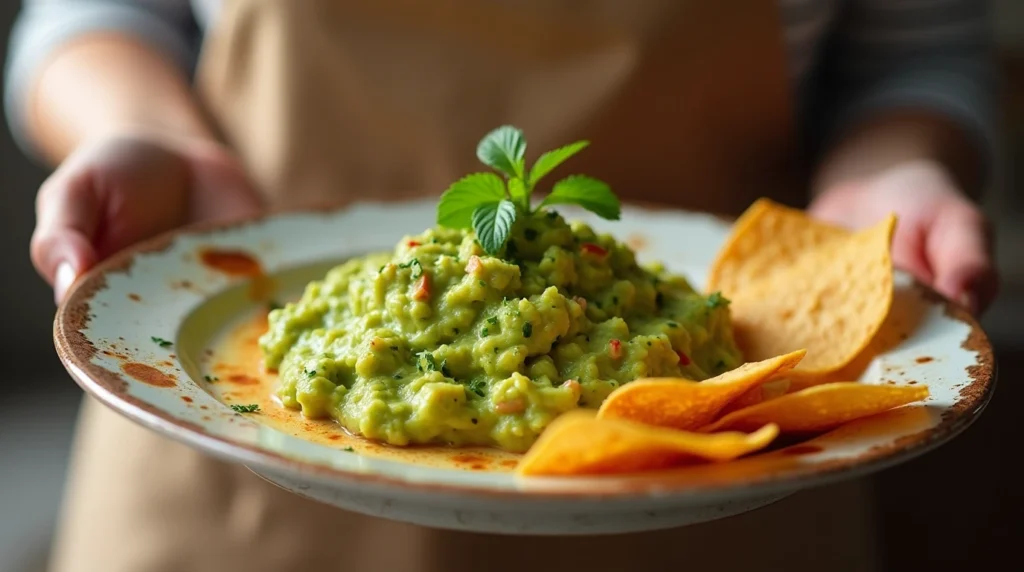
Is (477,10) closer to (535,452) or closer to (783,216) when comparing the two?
(783,216)

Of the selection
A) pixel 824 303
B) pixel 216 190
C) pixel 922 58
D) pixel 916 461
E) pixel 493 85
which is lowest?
pixel 916 461

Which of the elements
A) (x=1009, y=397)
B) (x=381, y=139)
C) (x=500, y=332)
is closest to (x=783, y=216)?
(x=500, y=332)

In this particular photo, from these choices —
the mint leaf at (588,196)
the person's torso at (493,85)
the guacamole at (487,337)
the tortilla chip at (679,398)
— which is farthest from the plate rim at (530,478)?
the person's torso at (493,85)

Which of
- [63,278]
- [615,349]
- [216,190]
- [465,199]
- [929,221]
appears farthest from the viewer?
[216,190]

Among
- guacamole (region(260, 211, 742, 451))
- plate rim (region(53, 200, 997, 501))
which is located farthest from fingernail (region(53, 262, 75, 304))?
guacamole (region(260, 211, 742, 451))

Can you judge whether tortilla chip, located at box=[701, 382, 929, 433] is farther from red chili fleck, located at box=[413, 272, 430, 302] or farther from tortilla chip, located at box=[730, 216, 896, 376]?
red chili fleck, located at box=[413, 272, 430, 302]

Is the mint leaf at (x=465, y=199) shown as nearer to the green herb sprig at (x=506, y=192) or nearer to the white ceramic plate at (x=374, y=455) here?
the green herb sprig at (x=506, y=192)

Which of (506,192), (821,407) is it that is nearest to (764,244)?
(506,192)

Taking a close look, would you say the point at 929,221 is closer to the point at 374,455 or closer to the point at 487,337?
the point at 487,337
